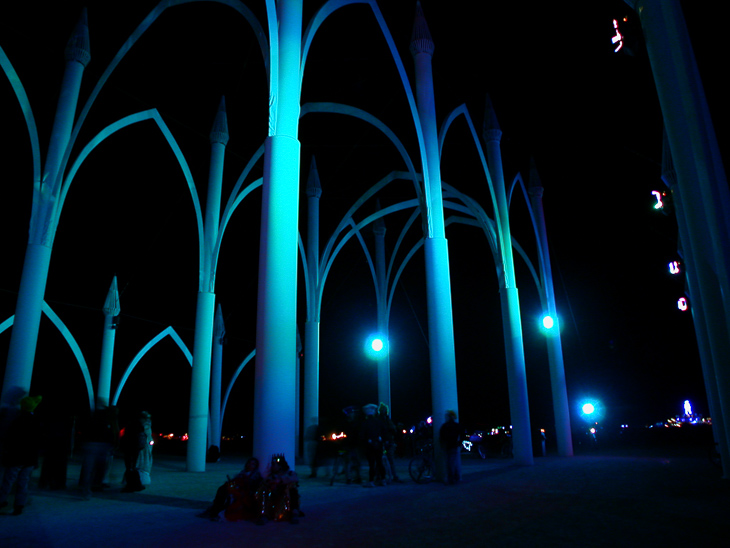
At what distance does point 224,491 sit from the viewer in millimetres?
7855

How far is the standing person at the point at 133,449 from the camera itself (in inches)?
440

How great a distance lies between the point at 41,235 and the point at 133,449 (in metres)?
6.36

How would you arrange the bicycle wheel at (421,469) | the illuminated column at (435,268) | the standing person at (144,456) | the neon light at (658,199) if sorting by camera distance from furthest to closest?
the neon light at (658,199) → the illuminated column at (435,268) → the bicycle wheel at (421,469) → the standing person at (144,456)

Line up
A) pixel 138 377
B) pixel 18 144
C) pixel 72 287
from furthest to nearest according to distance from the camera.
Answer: pixel 138 377, pixel 72 287, pixel 18 144

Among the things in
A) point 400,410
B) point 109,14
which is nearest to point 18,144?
point 109,14

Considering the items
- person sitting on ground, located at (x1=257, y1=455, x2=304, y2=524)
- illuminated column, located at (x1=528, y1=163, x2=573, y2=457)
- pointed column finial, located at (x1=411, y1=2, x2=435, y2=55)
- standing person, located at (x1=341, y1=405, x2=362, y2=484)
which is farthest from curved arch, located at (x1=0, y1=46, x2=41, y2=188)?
illuminated column, located at (x1=528, y1=163, x2=573, y2=457)

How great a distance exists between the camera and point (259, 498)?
765 centimetres

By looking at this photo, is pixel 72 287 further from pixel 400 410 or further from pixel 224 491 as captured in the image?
pixel 224 491

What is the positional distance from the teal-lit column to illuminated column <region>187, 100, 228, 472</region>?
525 centimetres

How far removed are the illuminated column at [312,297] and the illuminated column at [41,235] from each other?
35.1ft

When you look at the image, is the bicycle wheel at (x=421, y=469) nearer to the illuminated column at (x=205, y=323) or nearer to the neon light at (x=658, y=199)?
the illuminated column at (x=205, y=323)

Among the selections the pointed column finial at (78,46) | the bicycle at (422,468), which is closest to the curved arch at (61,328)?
the pointed column finial at (78,46)

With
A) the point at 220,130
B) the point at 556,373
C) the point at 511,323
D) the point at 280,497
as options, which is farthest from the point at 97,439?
the point at 556,373

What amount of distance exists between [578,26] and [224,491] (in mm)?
19170
